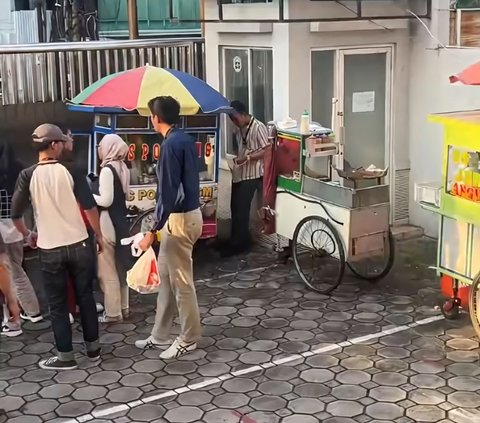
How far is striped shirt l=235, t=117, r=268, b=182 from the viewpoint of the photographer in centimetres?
861

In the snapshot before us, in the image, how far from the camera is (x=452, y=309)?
686cm

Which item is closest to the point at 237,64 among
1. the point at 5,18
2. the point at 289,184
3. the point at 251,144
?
the point at 251,144

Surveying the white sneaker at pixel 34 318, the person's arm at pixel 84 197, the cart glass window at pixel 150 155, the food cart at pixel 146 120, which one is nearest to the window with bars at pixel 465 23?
the food cart at pixel 146 120

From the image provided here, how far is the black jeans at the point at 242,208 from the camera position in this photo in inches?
349

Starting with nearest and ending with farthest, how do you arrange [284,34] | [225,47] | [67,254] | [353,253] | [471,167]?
[67,254] < [471,167] < [353,253] < [284,34] < [225,47]

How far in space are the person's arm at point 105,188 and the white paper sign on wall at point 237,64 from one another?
3.46 m

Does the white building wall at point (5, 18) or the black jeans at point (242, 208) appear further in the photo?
the white building wall at point (5, 18)

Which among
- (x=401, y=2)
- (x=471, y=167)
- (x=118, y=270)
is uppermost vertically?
(x=401, y=2)

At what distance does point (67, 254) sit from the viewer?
19.2ft

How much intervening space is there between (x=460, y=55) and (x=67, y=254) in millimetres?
5160

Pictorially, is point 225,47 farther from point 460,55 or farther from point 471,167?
point 471,167

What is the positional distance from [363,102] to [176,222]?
4.21 meters

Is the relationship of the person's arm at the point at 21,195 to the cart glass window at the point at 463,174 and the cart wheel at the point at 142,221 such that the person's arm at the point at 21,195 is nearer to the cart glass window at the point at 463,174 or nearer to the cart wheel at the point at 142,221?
the cart wheel at the point at 142,221

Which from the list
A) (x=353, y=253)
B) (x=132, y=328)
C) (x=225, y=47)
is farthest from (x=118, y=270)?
(x=225, y=47)
